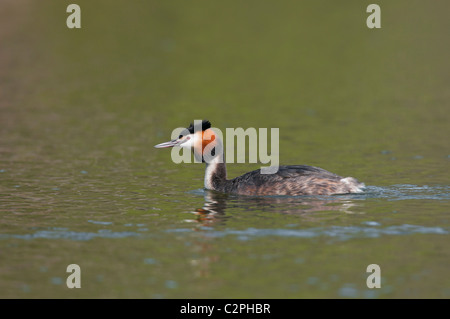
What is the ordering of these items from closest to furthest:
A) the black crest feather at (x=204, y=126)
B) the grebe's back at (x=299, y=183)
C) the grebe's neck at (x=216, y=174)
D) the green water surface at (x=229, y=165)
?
the green water surface at (x=229, y=165), the grebe's back at (x=299, y=183), the black crest feather at (x=204, y=126), the grebe's neck at (x=216, y=174)

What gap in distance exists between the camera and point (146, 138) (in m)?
21.1

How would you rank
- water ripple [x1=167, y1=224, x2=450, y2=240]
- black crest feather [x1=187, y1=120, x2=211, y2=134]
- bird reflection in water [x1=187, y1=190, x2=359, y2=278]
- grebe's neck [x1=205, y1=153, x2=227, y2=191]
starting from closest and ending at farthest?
bird reflection in water [x1=187, y1=190, x2=359, y2=278] → water ripple [x1=167, y1=224, x2=450, y2=240] → black crest feather [x1=187, y1=120, x2=211, y2=134] → grebe's neck [x1=205, y1=153, x2=227, y2=191]

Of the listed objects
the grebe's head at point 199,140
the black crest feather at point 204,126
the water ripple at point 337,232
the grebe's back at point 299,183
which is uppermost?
the black crest feather at point 204,126

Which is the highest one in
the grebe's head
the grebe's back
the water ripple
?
the grebe's head

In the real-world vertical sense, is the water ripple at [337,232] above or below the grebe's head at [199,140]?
below

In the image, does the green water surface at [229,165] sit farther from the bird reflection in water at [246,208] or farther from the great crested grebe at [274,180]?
the great crested grebe at [274,180]

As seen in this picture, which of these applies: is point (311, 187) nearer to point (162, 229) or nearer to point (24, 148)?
point (162, 229)

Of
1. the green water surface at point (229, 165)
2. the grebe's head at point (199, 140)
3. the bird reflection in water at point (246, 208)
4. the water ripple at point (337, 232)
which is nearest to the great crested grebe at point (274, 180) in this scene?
the grebe's head at point (199, 140)

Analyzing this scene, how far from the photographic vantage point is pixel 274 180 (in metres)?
14.3

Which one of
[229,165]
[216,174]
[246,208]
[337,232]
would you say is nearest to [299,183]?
[246,208]

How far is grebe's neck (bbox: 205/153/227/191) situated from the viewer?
15258 millimetres

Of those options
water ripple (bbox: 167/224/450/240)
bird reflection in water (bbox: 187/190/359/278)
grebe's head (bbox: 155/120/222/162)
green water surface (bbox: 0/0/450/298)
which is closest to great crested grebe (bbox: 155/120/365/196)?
grebe's head (bbox: 155/120/222/162)

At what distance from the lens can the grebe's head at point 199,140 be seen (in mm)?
15086

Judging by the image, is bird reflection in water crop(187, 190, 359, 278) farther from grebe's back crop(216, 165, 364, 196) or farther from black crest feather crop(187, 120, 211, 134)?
black crest feather crop(187, 120, 211, 134)
